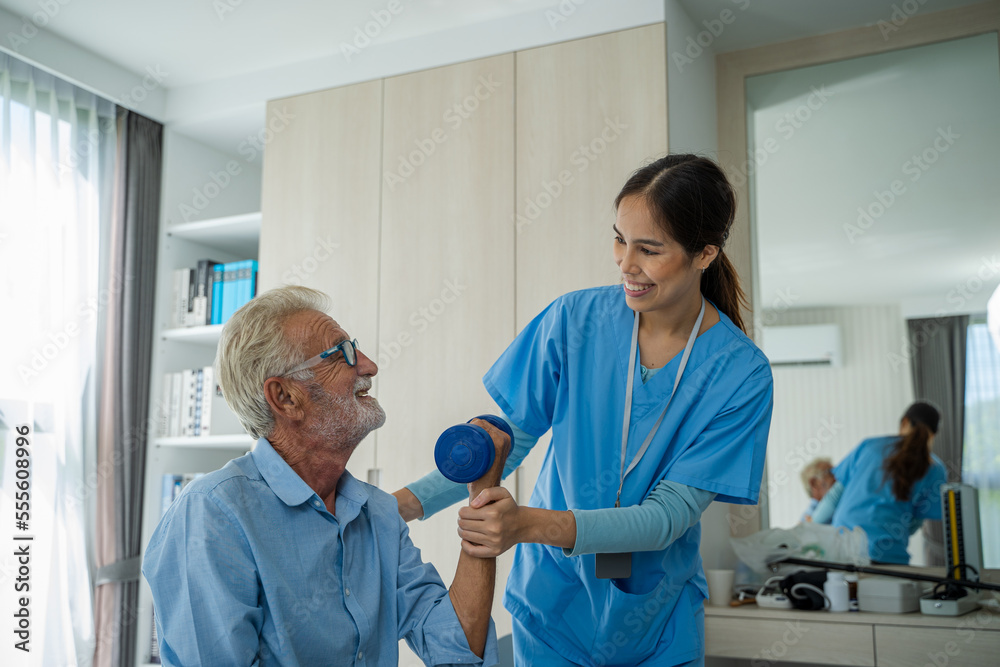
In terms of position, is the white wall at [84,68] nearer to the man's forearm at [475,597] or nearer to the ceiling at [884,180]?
the ceiling at [884,180]

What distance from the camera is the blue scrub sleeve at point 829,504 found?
2689 mm

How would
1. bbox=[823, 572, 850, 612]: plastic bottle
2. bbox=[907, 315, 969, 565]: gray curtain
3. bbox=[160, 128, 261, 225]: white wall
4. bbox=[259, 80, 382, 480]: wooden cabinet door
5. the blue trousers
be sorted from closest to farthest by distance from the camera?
1. the blue trousers
2. bbox=[823, 572, 850, 612]: plastic bottle
3. bbox=[907, 315, 969, 565]: gray curtain
4. bbox=[259, 80, 382, 480]: wooden cabinet door
5. bbox=[160, 128, 261, 225]: white wall

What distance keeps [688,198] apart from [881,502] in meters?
1.64

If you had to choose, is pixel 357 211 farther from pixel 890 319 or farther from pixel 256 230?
pixel 890 319

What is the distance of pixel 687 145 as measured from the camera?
2711 mm

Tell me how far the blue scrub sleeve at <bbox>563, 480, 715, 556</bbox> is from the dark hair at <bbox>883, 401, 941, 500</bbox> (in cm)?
152

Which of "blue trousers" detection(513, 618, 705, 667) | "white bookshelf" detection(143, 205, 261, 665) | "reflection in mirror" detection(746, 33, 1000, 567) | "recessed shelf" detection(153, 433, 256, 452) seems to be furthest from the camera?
"white bookshelf" detection(143, 205, 261, 665)

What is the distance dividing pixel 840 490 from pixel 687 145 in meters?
1.25

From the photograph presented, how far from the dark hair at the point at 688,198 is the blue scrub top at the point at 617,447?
0.63 feet

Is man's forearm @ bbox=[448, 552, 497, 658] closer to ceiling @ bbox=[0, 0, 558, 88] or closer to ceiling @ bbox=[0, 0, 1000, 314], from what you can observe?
ceiling @ bbox=[0, 0, 1000, 314]

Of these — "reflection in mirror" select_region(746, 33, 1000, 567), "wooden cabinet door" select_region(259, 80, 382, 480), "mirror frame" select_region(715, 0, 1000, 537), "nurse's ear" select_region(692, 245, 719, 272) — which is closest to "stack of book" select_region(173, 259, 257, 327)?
"wooden cabinet door" select_region(259, 80, 382, 480)

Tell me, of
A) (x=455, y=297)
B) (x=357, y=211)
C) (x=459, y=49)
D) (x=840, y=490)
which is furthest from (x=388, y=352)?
(x=840, y=490)

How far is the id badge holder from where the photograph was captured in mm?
1395

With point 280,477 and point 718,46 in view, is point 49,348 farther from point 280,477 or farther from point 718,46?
point 718,46
